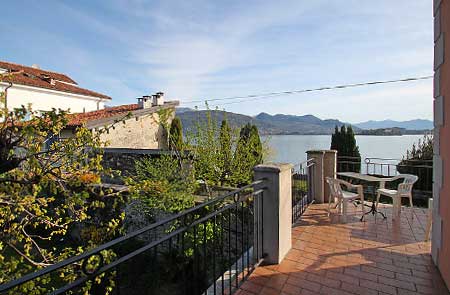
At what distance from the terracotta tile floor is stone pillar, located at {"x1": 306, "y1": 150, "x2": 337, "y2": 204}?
1.11 m

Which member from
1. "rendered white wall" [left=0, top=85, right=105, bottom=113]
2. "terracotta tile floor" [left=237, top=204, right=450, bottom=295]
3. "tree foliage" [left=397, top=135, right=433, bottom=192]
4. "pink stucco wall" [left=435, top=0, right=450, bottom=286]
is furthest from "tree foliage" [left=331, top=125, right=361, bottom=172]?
"rendered white wall" [left=0, top=85, right=105, bottom=113]

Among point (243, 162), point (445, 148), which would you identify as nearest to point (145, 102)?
point (243, 162)

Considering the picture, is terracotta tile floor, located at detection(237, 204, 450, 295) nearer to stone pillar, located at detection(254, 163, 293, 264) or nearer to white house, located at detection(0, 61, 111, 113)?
stone pillar, located at detection(254, 163, 293, 264)

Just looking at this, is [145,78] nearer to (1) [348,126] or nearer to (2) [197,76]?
(2) [197,76]

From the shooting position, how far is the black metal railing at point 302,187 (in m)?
4.77

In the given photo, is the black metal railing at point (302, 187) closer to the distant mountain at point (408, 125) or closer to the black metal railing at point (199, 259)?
the black metal railing at point (199, 259)

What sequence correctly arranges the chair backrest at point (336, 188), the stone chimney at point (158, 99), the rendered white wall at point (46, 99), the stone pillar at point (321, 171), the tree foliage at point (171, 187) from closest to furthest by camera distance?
the chair backrest at point (336, 188) < the stone pillar at point (321, 171) < the tree foliage at point (171, 187) < the rendered white wall at point (46, 99) < the stone chimney at point (158, 99)

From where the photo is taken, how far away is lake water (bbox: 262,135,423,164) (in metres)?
7.60

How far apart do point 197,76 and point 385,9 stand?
412 inches

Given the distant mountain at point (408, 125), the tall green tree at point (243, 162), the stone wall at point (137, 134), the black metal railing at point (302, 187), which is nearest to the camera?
the black metal railing at point (302, 187)

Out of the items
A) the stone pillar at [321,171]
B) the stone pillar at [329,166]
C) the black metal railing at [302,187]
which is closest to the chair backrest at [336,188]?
the black metal railing at [302,187]

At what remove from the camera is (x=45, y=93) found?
15.6 metres

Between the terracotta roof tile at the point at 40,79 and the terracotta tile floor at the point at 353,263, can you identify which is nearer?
the terracotta tile floor at the point at 353,263

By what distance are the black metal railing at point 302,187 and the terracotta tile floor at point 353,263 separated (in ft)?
1.57
